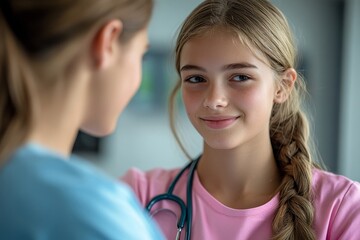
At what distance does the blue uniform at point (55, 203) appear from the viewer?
0.68 meters

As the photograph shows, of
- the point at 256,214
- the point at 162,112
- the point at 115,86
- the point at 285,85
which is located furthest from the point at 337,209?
the point at 162,112

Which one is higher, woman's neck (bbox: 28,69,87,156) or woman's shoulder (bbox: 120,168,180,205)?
woman's neck (bbox: 28,69,87,156)

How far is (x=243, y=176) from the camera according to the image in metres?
1.43

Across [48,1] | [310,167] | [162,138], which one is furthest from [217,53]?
[162,138]

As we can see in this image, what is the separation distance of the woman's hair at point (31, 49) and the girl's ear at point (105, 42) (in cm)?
2

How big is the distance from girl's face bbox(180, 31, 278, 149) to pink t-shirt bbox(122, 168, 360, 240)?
6.7 inches

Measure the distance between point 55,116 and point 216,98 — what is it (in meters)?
0.57

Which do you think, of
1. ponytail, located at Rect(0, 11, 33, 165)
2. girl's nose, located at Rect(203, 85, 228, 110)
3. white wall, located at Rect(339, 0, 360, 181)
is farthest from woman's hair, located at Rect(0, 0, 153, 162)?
white wall, located at Rect(339, 0, 360, 181)

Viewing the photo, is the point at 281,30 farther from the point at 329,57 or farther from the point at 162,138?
the point at 329,57

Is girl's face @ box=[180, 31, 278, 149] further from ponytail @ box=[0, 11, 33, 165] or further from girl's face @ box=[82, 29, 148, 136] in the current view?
ponytail @ box=[0, 11, 33, 165]

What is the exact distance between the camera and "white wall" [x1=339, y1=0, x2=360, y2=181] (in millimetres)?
4336

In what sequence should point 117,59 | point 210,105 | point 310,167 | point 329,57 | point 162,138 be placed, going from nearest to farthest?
point 117,59 < point 210,105 < point 310,167 < point 162,138 < point 329,57

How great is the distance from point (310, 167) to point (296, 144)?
0.27 ft

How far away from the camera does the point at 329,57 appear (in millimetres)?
4707
